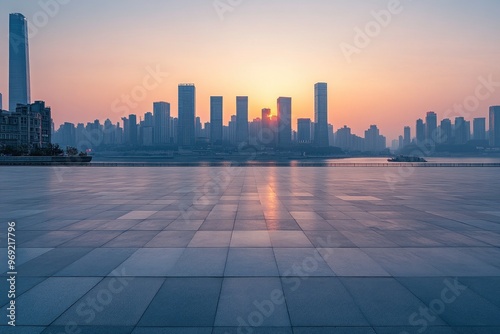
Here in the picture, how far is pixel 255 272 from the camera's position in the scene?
741 centimetres

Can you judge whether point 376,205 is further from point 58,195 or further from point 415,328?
point 58,195

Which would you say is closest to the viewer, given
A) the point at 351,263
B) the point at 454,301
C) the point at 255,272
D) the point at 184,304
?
the point at 184,304

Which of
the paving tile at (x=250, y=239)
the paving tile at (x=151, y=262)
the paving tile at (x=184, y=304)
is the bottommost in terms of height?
the paving tile at (x=184, y=304)

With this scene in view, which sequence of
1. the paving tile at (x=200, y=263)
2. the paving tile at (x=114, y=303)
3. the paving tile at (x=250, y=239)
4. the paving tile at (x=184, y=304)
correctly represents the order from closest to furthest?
the paving tile at (x=184, y=304), the paving tile at (x=114, y=303), the paving tile at (x=200, y=263), the paving tile at (x=250, y=239)

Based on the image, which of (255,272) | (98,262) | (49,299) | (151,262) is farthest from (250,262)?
(49,299)

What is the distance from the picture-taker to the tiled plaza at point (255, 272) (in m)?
5.39

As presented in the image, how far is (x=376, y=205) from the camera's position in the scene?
16797mm

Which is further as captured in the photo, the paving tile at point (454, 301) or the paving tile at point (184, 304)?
the paving tile at point (454, 301)

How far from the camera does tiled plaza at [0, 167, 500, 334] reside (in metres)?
5.39

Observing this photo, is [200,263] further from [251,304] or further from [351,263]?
[351,263]

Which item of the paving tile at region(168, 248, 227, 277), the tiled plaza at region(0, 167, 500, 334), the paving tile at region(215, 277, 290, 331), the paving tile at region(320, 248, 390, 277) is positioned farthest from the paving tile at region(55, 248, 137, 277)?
the paving tile at region(320, 248, 390, 277)

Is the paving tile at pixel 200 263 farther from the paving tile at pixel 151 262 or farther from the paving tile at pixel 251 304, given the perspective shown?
the paving tile at pixel 251 304

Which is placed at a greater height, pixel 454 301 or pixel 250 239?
pixel 250 239

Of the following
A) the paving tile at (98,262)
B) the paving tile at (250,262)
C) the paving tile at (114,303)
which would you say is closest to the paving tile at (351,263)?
the paving tile at (250,262)
